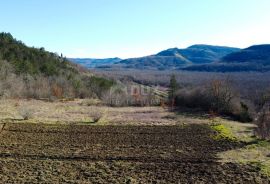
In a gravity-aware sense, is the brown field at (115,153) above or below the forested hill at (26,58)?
below

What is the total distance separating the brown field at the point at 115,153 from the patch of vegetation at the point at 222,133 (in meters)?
0.39

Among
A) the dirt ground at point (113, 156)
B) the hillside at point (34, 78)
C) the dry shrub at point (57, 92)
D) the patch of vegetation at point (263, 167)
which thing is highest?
the hillside at point (34, 78)

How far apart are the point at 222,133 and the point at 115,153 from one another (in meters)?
9.55

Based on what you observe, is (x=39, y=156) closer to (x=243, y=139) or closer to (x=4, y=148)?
(x=4, y=148)

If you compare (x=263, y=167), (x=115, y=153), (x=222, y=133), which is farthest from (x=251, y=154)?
(x=115, y=153)

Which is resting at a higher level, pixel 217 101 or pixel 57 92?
pixel 57 92

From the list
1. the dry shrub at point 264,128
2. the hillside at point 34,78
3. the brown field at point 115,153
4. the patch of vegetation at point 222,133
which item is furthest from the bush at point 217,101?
the hillside at point 34,78

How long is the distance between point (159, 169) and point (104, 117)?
17652mm

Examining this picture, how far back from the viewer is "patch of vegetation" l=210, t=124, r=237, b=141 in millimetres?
26312

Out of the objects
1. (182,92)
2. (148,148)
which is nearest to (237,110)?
(182,92)

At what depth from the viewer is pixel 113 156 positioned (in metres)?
20.8

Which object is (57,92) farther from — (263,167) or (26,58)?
(263,167)

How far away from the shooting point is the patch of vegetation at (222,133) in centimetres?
2631

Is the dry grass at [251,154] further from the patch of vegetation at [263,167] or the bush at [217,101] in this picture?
the bush at [217,101]
